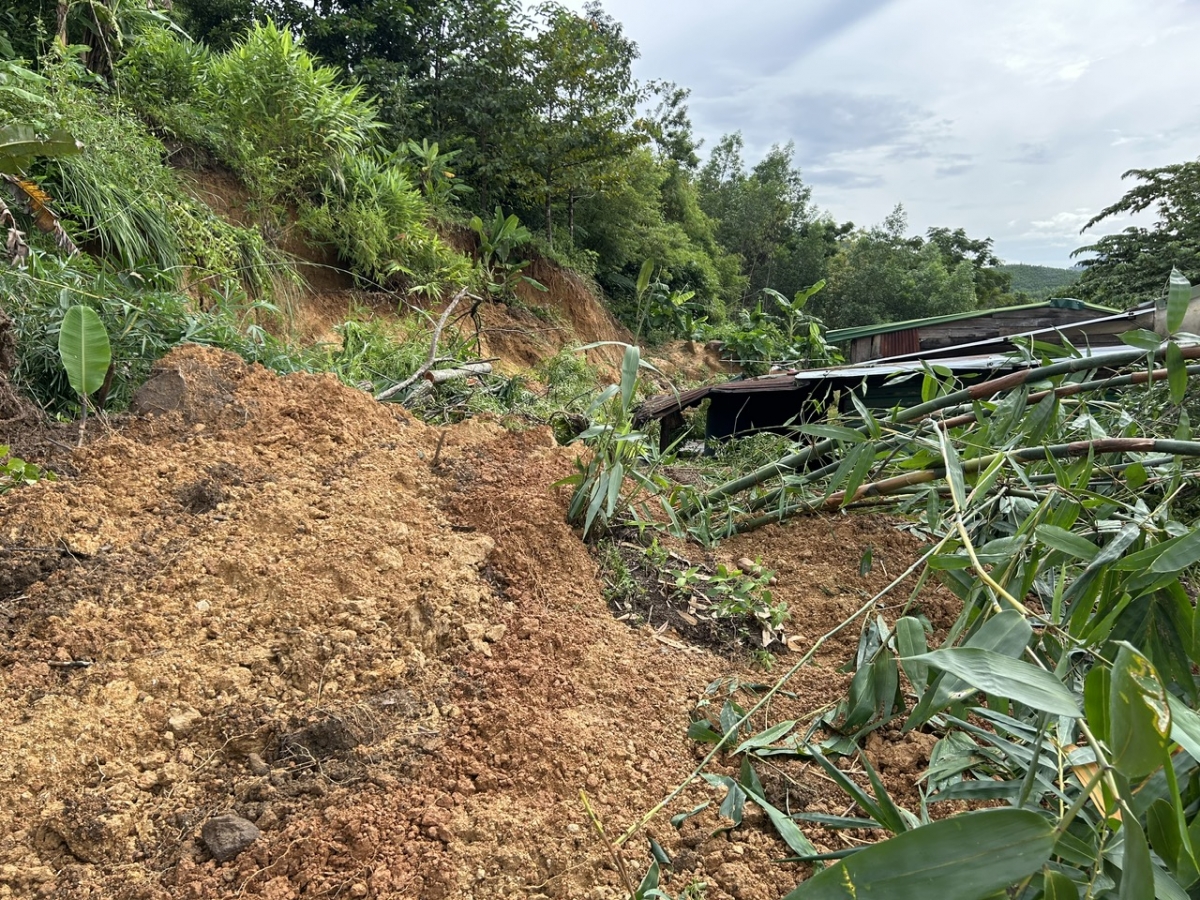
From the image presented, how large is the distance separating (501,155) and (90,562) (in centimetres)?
978

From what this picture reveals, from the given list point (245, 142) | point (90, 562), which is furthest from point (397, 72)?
point (90, 562)

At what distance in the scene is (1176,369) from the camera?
3.68 ft

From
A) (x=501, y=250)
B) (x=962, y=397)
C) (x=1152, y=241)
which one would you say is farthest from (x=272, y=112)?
(x=1152, y=241)

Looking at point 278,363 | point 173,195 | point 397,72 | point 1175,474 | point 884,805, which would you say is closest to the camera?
point 884,805

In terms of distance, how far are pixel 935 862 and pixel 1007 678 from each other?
0.15 meters

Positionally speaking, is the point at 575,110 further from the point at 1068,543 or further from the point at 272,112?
the point at 1068,543

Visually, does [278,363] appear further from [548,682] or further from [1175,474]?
[1175,474]

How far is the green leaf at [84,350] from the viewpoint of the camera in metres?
2.05

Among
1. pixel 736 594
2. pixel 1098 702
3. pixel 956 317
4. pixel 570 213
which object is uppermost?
pixel 570 213

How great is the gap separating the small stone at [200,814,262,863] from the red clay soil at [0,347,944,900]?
0.05 ft

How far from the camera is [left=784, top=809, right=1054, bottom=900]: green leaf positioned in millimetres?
405

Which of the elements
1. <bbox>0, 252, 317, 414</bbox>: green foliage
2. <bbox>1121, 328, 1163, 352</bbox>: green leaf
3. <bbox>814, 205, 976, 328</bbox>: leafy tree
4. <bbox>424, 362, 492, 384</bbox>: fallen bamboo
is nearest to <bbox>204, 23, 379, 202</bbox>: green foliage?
<bbox>0, 252, 317, 414</bbox>: green foliage

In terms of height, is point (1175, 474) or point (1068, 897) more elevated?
point (1175, 474)

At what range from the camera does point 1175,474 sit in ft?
3.55
